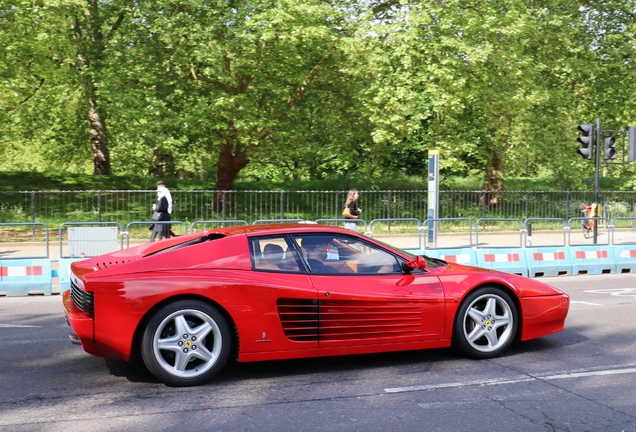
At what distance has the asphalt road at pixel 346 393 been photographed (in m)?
4.89

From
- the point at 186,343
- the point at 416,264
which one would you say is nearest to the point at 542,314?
the point at 416,264

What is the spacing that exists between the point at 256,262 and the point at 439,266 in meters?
1.87

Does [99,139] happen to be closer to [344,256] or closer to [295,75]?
[295,75]

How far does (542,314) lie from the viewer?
695 centimetres

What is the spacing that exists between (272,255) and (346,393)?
4.44 feet

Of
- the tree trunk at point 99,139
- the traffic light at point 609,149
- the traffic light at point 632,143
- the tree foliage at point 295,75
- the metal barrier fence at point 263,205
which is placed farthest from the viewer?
the tree trunk at point 99,139

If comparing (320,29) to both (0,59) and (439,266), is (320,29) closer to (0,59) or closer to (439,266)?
(0,59)

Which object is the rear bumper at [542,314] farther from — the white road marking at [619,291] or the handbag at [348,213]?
the handbag at [348,213]

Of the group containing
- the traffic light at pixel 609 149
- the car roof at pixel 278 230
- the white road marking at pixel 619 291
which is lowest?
the white road marking at pixel 619 291

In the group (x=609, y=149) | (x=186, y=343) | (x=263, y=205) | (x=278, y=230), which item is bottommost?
(x=186, y=343)

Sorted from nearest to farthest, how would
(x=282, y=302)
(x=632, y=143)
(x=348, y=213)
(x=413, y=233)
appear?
(x=282, y=302)
(x=348, y=213)
(x=413, y=233)
(x=632, y=143)

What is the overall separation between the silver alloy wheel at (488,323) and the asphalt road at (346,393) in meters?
0.18

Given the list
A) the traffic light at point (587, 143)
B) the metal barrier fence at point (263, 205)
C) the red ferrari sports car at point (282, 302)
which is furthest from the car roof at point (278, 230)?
the traffic light at point (587, 143)

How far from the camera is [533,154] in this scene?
97.7ft
